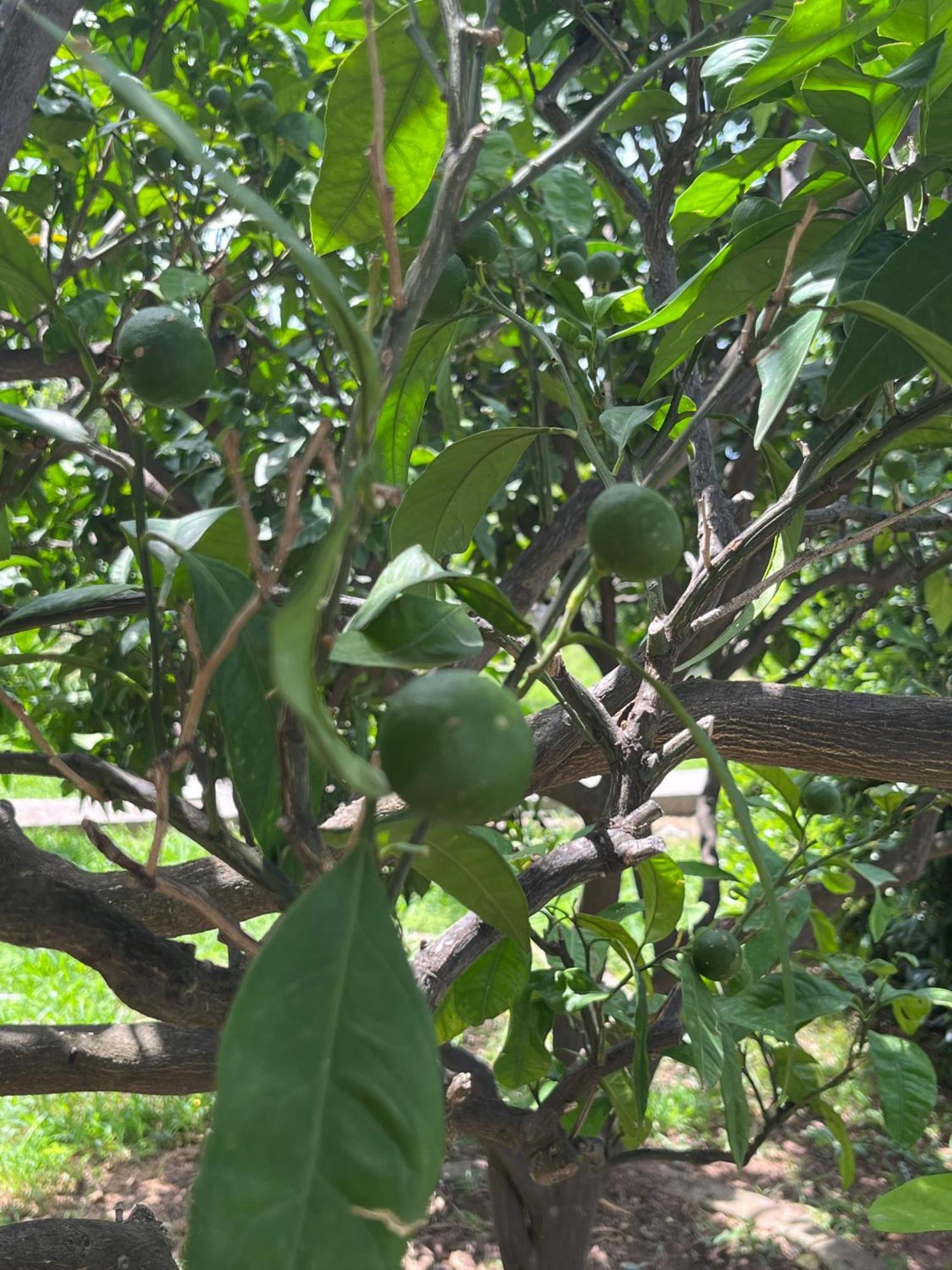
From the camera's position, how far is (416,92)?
2.07 ft

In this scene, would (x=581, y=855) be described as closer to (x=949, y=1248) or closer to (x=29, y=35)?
(x=29, y=35)

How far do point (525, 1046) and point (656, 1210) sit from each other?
4.74ft

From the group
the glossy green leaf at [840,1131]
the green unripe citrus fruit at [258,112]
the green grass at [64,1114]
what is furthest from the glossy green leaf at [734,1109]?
the green grass at [64,1114]

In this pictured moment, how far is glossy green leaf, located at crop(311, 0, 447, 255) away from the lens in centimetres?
59

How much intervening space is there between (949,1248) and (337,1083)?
254 centimetres

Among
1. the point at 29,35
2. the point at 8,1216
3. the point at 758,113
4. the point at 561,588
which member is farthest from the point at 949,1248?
the point at 29,35

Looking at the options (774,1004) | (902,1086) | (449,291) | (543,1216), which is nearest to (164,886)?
(449,291)

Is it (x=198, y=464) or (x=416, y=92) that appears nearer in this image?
(x=416, y=92)

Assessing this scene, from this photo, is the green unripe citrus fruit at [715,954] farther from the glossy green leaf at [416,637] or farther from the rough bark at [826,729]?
the glossy green leaf at [416,637]

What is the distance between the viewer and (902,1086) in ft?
4.83

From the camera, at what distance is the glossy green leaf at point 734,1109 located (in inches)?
32.6

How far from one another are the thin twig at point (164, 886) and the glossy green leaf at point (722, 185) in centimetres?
59

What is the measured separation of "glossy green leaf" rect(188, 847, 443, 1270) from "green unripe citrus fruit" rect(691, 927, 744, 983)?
2.40 feet

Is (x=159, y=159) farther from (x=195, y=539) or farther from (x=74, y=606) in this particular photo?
(x=195, y=539)
